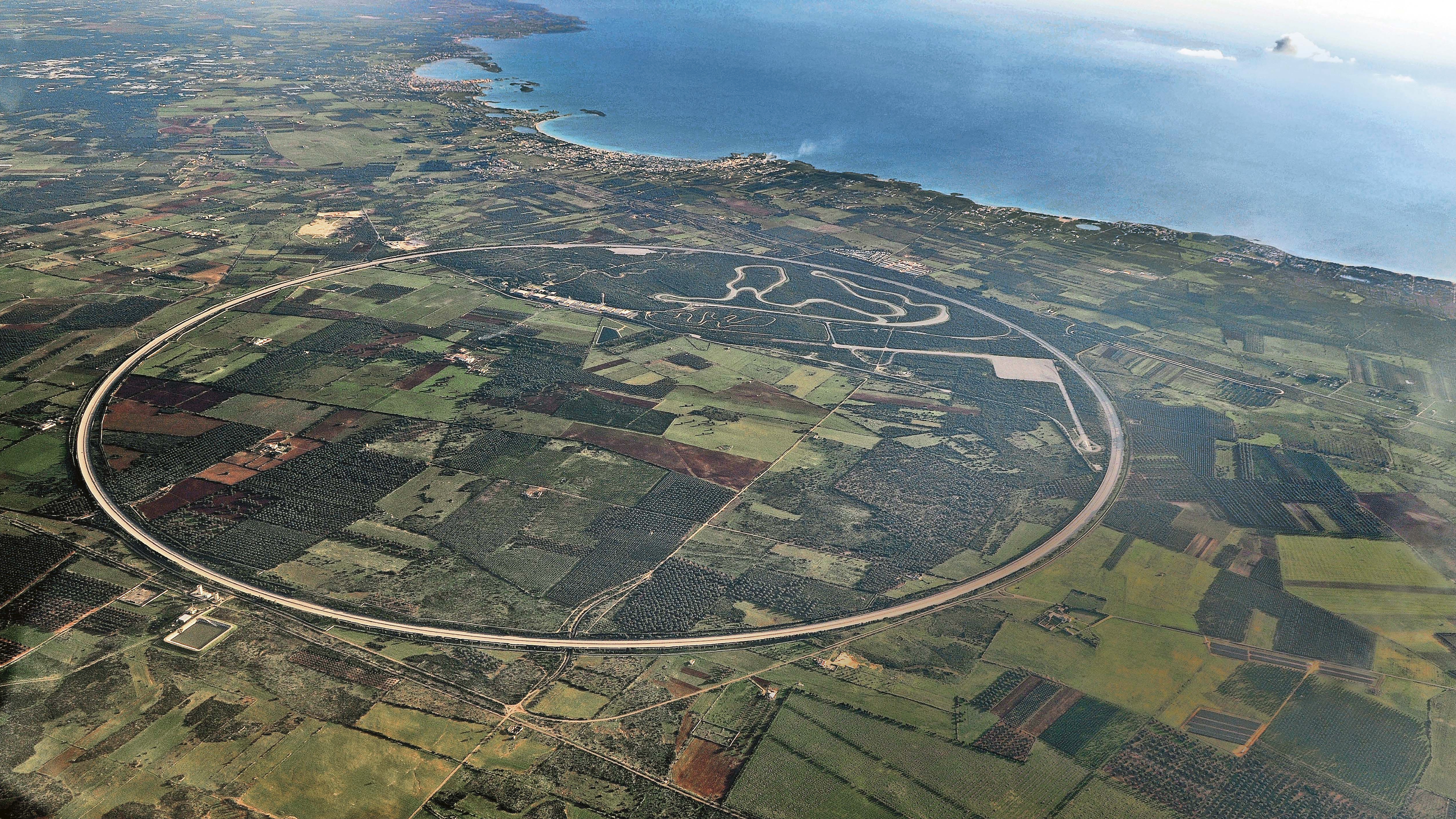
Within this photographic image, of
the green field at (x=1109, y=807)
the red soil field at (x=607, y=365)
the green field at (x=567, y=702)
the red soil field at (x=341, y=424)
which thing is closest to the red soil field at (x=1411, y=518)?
the green field at (x=1109, y=807)

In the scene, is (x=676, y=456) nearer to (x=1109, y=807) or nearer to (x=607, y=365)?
(x=607, y=365)

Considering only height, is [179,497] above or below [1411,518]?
below

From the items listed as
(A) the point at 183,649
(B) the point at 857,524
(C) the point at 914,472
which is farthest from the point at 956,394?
(A) the point at 183,649

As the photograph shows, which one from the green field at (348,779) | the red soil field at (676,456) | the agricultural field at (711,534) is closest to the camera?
the green field at (348,779)

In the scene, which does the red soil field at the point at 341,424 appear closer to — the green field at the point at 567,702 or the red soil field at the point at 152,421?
the red soil field at the point at 152,421

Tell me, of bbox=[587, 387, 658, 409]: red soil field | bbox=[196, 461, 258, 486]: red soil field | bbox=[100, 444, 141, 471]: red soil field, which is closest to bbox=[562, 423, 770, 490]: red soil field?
bbox=[587, 387, 658, 409]: red soil field

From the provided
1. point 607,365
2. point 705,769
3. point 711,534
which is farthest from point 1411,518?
point 607,365

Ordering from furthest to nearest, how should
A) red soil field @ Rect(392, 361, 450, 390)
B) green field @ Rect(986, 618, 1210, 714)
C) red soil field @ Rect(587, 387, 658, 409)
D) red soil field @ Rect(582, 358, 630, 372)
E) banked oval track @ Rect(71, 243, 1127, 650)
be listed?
red soil field @ Rect(582, 358, 630, 372)
red soil field @ Rect(392, 361, 450, 390)
red soil field @ Rect(587, 387, 658, 409)
banked oval track @ Rect(71, 243, 1127, 650)
green field @ Rect(986, 618, 1210, 714)

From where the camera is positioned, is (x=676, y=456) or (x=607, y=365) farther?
(x=607, y=365)

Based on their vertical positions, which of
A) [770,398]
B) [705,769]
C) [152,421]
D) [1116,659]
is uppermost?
[770,398]

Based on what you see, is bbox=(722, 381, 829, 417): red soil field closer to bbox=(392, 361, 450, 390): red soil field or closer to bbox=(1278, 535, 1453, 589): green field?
bbox=(392, 361, 450, 390): red soil field
